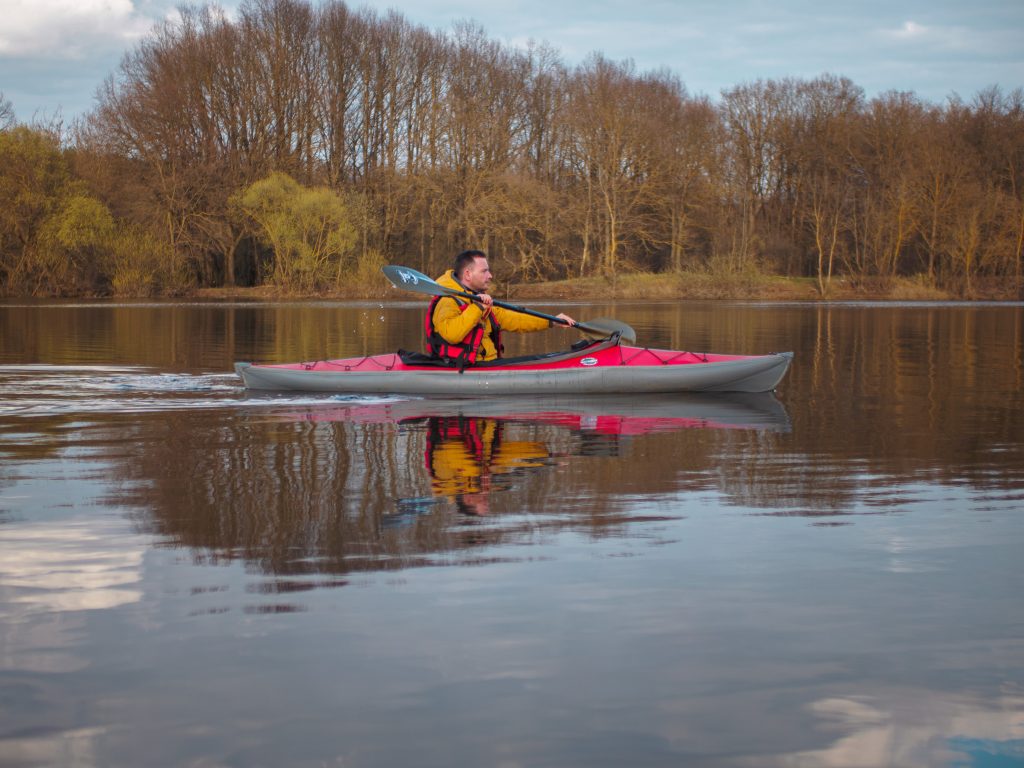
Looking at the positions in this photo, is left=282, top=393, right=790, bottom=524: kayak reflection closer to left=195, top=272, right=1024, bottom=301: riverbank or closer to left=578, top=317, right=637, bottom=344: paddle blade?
left=578, top=317, right=637, bottom=344: paddle blade

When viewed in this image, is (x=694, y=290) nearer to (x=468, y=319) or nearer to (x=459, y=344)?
(x=459, y=344)

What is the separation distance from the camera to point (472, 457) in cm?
711

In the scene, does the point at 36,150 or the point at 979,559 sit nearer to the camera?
the point at 979,559

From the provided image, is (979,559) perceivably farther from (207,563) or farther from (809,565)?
(207,563)

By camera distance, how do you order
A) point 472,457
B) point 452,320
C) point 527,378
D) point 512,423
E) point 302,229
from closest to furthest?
point 472,457
point 512,423
point 452,320
point 527,378
point 302,229

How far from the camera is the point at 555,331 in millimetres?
23047

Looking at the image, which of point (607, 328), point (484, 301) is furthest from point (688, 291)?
point (484, 301)

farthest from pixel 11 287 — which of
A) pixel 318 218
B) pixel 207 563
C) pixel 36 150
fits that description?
pixel 207 563

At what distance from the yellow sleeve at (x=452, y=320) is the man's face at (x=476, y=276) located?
7.4 inches

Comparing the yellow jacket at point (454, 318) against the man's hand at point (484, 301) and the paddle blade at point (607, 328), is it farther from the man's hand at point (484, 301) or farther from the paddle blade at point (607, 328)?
the paddle blade at point (607, 328)

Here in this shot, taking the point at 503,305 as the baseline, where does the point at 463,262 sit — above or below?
above

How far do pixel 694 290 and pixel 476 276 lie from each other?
102 ft

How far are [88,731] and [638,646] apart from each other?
1.55 metres

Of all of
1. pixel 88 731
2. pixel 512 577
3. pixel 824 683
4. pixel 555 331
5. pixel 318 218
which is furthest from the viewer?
pixel 318 218
